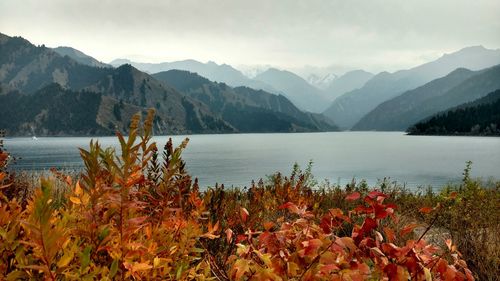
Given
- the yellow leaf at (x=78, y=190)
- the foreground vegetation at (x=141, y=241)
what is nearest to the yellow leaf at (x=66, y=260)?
the foreground vegetation at (x=141, y=241)

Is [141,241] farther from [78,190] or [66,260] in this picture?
[66,260]

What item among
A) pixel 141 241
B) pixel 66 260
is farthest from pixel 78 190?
pixel 66 260

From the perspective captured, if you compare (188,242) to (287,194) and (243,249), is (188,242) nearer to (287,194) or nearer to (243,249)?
(243,249)

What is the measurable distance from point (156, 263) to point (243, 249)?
2.37 ft

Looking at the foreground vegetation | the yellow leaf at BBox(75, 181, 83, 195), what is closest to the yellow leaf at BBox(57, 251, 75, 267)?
the foreground vegetation

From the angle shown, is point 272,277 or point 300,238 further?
point 300,238

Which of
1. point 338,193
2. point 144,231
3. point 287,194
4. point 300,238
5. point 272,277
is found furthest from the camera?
point 338,193

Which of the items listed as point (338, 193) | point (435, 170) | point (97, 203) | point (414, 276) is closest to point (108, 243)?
point (97, 203)

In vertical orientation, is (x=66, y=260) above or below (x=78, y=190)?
below

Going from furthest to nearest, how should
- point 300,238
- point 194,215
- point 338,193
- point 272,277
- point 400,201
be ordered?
point 400,201 → point 338,193 → point 194,215 → point 300,238 → point 272,277

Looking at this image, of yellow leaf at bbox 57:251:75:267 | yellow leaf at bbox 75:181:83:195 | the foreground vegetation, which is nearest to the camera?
Result: yellow leaf at bbox 57:251:75:267

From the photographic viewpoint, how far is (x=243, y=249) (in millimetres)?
2715

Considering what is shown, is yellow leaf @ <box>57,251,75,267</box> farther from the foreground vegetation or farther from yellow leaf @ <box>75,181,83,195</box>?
yellow leaf @ <box>75,181,83,195</box>

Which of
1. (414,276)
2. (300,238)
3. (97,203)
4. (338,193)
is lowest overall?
(338,193)
